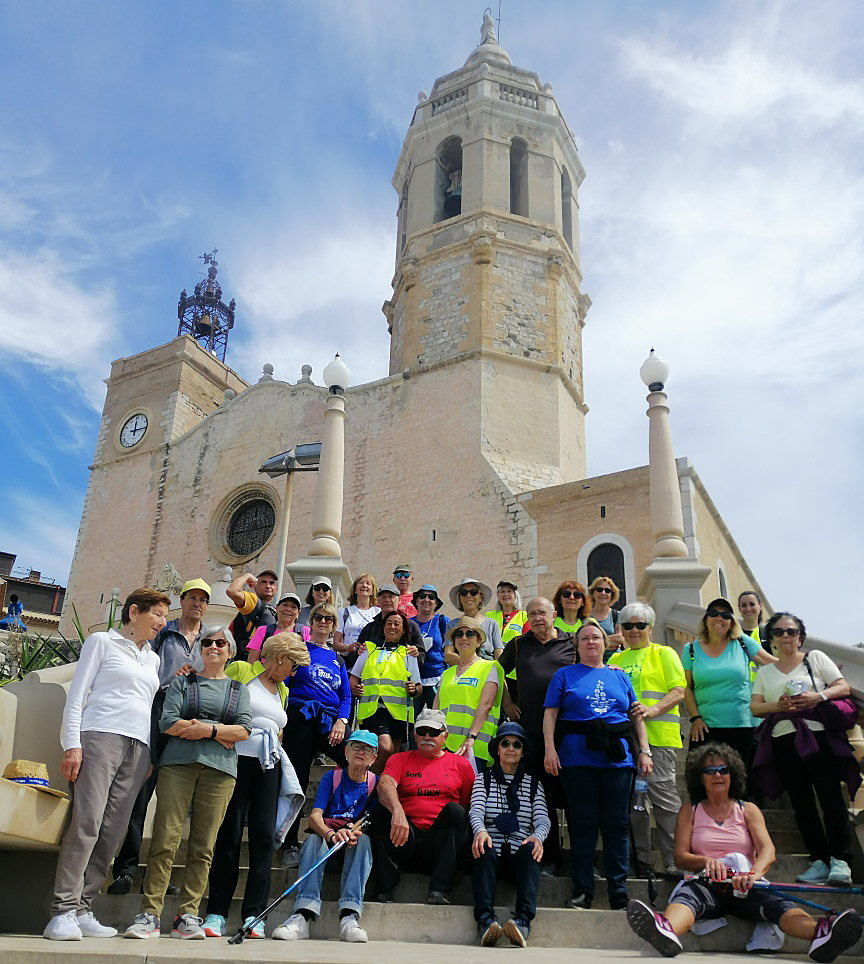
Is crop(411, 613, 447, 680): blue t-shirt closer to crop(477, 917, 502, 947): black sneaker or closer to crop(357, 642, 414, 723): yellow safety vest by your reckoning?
crop(357, 642, 414, 723): yellow safety vest

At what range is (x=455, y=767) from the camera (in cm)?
497

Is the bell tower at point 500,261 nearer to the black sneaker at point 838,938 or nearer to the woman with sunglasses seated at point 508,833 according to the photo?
the woman with sunglasses seated at point 508,833

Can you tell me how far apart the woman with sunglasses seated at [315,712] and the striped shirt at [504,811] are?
110 cm

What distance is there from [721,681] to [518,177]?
19.4 m

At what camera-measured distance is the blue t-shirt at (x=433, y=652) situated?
6.28 m

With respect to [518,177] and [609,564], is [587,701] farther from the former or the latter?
[518,177]

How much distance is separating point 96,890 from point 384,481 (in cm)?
1548

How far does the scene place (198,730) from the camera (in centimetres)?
435

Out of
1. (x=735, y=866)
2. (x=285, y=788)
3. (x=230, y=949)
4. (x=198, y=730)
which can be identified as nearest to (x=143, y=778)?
(x=198, y=730)

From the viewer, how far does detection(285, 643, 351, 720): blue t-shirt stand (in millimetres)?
5395

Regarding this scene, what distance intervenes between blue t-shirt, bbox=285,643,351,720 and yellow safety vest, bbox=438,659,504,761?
0.64 metres

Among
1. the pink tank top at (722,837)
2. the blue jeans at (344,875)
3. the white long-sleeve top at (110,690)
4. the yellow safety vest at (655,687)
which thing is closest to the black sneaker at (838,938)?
the pink tank top at (722,837)

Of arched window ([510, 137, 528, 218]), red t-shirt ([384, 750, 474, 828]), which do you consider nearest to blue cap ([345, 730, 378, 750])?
red t-shirt ([384, 750, 474, 828])

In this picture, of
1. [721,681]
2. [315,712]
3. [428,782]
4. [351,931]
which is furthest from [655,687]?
[351,931]
